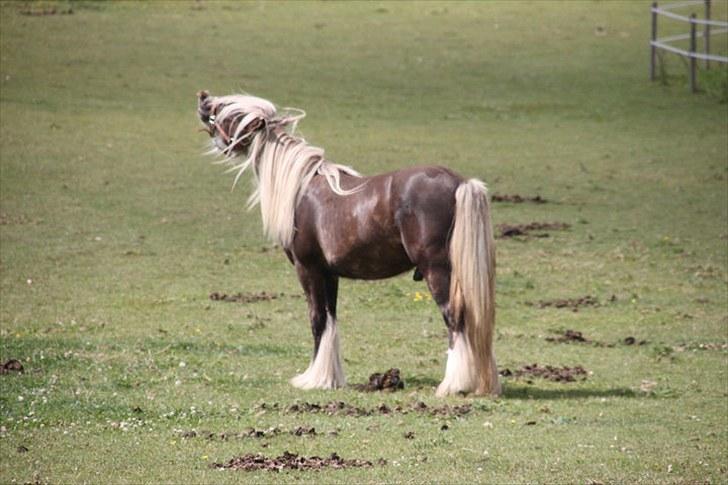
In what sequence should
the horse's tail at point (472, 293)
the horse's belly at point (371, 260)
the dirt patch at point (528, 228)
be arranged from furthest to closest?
the dirt patch at point (528, 228)
the horse's belly at point (371, 260)
the horse's tail at point (472, 293)

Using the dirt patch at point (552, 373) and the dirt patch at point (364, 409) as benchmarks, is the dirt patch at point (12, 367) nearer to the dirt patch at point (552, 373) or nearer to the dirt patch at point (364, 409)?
the dirt patch at point (364, 409)

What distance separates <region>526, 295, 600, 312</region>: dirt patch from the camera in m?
16.0

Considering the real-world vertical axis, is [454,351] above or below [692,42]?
below

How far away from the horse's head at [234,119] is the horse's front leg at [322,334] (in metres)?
1.21

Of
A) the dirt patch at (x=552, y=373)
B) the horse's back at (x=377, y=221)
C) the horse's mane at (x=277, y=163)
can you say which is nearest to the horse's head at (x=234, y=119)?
the horse's mane at (x=277, y=163)

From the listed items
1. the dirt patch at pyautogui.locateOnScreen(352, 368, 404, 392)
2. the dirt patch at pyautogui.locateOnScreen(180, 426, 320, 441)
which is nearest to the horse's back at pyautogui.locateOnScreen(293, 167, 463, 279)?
the dirt patch at pyautogui.locateOnScreen(352, 368, 404, 392)

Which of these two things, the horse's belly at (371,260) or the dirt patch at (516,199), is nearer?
the horse's belly at (371,260)

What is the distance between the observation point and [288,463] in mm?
9367

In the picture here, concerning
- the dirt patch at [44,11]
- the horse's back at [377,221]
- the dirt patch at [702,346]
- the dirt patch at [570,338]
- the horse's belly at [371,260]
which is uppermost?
the dirt patch at [44,11]

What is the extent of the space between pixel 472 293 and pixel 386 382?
1.12 metres

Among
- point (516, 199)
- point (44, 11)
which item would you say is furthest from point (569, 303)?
point (44, 11)

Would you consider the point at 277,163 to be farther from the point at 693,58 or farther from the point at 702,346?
the point at 693,58

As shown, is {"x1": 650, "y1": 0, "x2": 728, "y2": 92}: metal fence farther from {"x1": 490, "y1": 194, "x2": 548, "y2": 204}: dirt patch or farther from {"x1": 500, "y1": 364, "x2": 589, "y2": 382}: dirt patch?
{"x1": 500, "y1": 364, "x2": 589, "y2": 382}: dirt patch

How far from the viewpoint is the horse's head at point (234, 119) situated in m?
12.4
